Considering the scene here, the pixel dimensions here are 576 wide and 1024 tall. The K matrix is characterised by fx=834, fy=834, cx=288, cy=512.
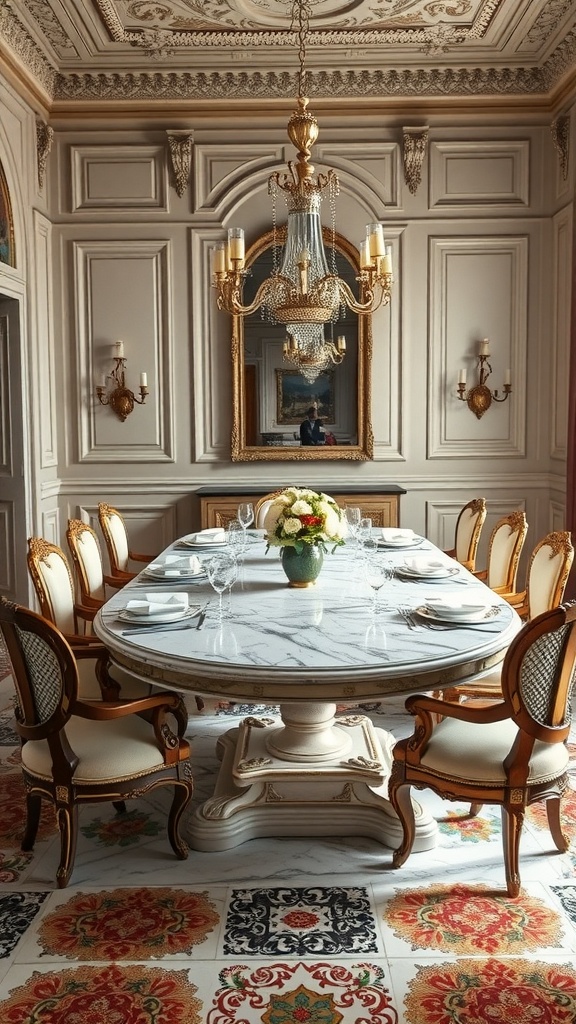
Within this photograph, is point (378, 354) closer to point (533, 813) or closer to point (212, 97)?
point (212, 97)

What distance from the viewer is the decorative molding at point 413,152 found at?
493 centimetres

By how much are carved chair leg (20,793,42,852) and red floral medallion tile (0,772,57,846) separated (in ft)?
0.23

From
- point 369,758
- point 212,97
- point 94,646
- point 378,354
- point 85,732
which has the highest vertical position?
point 212,97

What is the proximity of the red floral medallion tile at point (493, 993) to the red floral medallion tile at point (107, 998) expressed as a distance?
0.48 metres

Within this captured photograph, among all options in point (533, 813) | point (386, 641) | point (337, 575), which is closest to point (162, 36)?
point (337, 575)

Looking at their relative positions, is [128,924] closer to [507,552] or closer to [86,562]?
[86,562]

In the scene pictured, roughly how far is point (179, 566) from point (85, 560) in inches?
21.0

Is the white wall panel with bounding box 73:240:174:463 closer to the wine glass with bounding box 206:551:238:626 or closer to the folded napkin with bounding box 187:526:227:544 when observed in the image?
the folded napkin with bounding box 187:526:227:544

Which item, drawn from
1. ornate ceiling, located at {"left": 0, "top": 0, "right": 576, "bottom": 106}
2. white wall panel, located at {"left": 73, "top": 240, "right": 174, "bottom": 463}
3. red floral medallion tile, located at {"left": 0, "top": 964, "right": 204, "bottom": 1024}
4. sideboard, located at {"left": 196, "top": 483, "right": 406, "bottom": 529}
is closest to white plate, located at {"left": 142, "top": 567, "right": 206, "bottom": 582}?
red floral medallion tile, located at {"left": 0, "top": 964, "right": 204, "bottom": 1024}

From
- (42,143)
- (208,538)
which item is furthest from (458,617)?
(42,143)

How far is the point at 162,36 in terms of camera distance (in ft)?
14.6

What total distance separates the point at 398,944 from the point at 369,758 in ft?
2.20

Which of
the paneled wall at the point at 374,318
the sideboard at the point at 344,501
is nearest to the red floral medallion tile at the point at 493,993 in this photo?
the sideboard at the point at 344,501

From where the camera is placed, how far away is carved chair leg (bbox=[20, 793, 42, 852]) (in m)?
2.39
